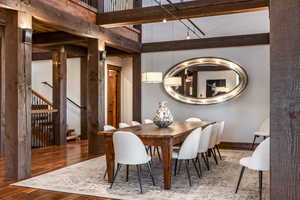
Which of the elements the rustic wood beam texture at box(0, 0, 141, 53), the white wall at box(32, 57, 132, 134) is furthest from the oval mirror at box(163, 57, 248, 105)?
the white wall at box(32, 57, 132, 134)

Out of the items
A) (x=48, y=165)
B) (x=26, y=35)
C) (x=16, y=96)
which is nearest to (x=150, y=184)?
(x=48, y=165)

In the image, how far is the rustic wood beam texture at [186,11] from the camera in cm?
481

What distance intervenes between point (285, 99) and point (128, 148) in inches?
90.2

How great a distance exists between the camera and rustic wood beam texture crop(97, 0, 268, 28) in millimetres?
4812

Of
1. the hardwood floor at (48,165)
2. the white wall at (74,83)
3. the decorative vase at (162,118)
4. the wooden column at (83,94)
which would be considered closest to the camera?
the hardwood floor at (48,165)

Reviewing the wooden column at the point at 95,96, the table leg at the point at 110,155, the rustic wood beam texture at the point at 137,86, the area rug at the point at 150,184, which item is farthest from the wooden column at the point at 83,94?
the table leg at the point at 110,155

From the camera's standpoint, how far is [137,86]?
7762 mm

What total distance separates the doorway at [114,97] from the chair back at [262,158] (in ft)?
20.3

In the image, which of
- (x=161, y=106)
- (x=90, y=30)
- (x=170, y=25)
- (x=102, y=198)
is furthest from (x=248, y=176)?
(x=170, y=25)

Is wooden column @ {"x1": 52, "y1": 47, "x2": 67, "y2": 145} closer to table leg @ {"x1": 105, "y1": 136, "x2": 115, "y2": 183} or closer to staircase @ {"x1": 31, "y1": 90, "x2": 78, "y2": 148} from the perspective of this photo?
staircase @ {"x1": 31, "y1": 90, "x2": 78, "y2": 148}

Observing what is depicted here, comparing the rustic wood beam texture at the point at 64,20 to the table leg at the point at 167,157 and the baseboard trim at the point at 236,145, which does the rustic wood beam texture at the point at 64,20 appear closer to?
the table leg at the point at 167,157

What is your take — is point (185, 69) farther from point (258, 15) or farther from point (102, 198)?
point (102, 198)

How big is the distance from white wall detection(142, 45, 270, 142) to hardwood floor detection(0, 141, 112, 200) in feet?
8.90

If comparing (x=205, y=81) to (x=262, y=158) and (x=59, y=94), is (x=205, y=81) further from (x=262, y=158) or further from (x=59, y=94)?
(x=262, y=158)
